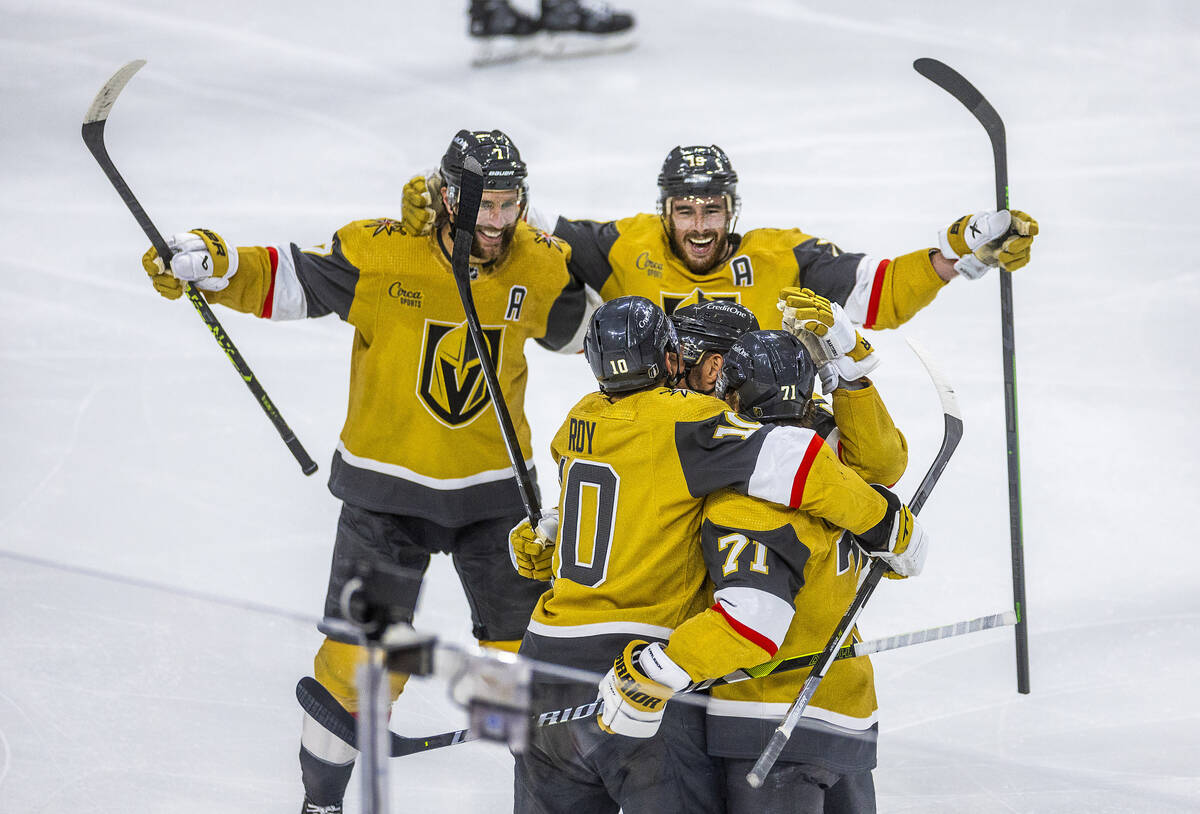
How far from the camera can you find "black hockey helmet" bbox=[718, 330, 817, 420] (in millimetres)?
2357

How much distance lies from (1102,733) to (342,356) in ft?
10.1

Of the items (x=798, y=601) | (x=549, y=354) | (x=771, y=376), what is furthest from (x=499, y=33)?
(x=798, y=601)

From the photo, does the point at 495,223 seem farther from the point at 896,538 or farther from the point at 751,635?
the point at 751,635

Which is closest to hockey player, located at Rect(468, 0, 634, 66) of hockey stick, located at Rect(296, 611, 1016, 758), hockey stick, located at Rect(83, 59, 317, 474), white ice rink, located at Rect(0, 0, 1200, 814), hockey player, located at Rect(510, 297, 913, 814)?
white ice rink, located at Rect(0, 0, 1200, 814)

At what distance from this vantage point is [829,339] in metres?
2.65

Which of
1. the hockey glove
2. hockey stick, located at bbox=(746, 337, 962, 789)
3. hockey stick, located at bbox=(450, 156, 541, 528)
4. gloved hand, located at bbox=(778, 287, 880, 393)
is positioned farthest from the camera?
hockey stick, located at bbox=(450, 156, 541, 528)

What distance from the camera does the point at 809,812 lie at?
232 centimetres

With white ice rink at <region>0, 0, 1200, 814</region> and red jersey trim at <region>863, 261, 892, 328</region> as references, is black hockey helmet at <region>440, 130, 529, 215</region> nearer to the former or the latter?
red jersey trim at <region>863, 261, 892, 328</region>

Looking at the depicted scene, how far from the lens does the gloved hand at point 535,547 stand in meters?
2.75

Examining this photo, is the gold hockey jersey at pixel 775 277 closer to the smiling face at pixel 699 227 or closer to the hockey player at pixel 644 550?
the smiling face at pixel 699 227

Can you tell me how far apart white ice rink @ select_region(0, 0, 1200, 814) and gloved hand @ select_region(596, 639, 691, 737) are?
0.94 ft

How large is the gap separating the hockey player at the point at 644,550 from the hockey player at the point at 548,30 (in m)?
6.57

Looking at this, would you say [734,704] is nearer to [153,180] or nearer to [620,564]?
[620,564]

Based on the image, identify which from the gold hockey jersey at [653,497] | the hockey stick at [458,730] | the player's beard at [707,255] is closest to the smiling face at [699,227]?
the player's beard at [707,255]
